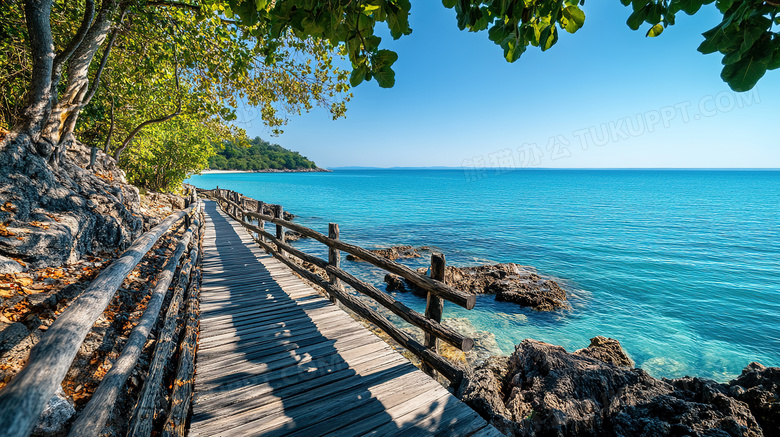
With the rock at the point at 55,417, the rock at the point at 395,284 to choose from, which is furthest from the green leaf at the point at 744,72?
the rock at the point at 395,284

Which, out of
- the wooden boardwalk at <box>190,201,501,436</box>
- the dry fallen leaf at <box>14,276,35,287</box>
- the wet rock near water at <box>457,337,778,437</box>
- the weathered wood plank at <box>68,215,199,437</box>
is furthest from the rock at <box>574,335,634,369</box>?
the dry fallen leaf at <box>14,276,35,287</box>

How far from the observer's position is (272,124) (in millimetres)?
8727

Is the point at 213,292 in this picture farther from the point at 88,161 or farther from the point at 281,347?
the point at 88,161

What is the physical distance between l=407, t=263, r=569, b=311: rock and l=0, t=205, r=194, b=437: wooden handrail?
399 inches

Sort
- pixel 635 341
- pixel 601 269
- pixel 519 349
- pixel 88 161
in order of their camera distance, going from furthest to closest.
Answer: pixel 601 269 < pixel 635 341 < pixel 88 161 < pixel 519 349

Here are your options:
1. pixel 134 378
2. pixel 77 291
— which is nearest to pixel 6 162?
pixel 77 291

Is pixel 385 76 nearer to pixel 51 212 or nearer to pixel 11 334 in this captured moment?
pixel 11 334

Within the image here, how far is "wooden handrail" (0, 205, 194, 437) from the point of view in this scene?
4.06 ft

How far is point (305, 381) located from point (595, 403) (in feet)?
12.4

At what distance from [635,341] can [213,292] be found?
12.4 metres

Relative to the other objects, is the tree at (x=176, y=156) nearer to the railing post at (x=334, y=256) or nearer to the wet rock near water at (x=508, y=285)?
the wet rock near water at (x=508, y=285)

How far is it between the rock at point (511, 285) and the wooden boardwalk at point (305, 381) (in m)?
7.43

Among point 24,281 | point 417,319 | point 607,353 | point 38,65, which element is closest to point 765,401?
point 607,353

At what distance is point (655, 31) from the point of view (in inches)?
85.5
